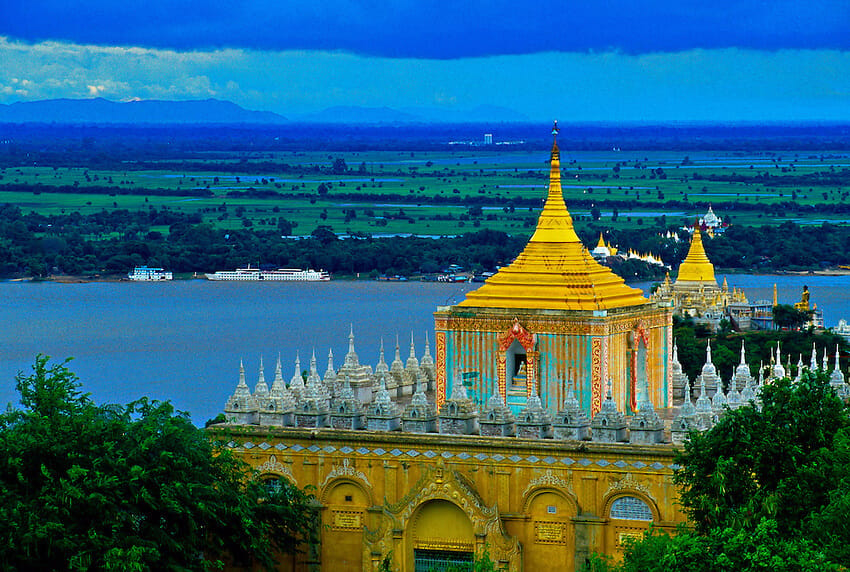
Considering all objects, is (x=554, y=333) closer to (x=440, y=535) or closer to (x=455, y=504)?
(x=455, y=504)

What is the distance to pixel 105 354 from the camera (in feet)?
260

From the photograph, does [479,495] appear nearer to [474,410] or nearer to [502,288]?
[474,410]

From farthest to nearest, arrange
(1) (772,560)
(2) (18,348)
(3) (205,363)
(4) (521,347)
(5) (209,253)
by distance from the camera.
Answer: (5) (209,253)
(2) (18,348)
(3) (205,363)
(4) (521,347)
(1) (772,560)

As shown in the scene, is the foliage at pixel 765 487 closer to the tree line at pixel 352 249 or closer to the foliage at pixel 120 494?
the foliage at pixel 120 494

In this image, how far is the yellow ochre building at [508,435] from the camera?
30266 mm

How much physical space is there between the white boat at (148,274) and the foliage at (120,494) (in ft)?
314

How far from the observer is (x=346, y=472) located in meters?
31.6

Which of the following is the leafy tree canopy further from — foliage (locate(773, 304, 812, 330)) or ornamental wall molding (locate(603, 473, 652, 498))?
foliage (locate(773, 304, 812, 330))

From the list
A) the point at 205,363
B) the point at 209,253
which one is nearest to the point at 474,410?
the point at 205,363

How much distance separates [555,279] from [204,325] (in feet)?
198

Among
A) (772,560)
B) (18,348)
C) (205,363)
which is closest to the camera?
(772,560)

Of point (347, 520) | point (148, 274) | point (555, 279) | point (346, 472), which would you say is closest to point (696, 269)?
point (148, 274)

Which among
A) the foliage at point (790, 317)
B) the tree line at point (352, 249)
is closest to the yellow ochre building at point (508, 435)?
the foliage at point (790, 317)

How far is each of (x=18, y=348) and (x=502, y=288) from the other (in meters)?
52.0
